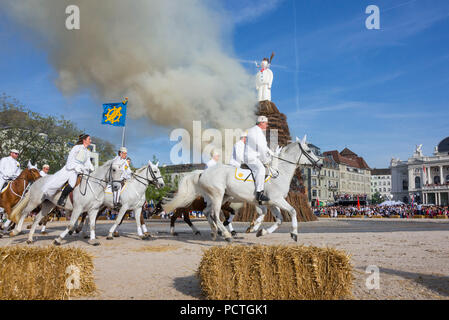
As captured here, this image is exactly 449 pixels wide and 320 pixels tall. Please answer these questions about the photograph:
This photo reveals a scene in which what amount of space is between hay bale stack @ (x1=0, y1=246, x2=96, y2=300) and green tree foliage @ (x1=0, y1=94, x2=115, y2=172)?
37748 mm

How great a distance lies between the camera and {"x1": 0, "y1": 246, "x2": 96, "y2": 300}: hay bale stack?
15.6 ft

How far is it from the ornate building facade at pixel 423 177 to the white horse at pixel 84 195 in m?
138

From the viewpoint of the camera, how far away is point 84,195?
1088cm

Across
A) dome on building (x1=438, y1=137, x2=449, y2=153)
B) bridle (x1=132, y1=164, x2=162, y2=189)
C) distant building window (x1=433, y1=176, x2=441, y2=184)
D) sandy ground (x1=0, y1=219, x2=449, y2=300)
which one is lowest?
sandy ground (x1=0, y1=219, x2=449, y2=300)

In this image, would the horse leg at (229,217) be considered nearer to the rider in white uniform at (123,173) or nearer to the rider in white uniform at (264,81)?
the rider in white uniform at (123,173)

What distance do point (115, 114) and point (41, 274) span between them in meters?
15.9

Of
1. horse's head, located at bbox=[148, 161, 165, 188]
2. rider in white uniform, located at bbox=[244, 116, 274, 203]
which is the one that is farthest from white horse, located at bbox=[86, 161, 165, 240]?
rider in white uniform, located at bbox=[244, 116, 274, 203]

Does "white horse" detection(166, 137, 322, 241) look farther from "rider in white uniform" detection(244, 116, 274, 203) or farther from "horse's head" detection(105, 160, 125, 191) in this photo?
"horse's head" detection(105, 160, 125, 191)

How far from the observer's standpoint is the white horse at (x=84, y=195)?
35.6 ft

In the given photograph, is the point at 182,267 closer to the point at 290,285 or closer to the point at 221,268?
the point at 221,268

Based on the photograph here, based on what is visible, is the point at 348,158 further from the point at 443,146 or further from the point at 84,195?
the point at 84,195

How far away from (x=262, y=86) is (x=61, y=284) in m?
34.0
